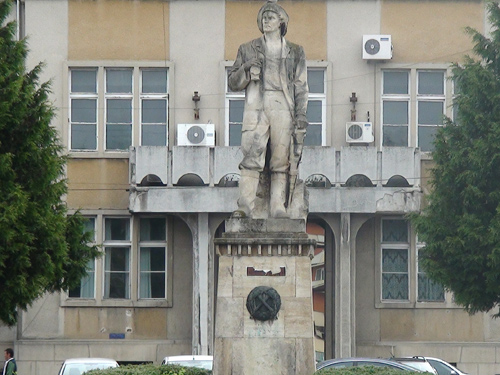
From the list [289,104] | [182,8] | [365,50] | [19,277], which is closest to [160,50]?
[182,8]

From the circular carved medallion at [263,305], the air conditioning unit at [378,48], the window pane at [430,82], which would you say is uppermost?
the air conditioning unit at [378,48]

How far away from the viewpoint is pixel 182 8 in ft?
120

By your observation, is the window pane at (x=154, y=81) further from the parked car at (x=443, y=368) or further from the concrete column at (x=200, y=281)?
the parked car at (x=443, y=368)

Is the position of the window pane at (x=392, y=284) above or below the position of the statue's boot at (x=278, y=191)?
below

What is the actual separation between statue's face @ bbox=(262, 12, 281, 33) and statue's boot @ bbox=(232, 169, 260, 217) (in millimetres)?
1969

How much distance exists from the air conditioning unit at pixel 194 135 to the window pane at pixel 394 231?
4807 mm

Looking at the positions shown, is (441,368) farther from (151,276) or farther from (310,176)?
(151,276)

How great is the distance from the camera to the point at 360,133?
117 feet

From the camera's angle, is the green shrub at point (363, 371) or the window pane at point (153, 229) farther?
the window pane at point (153, 229)

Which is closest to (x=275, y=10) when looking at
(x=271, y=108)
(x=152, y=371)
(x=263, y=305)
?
(x=271, y=108)

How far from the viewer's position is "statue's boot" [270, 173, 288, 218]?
1978 cm

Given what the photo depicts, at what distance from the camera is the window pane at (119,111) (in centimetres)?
3628

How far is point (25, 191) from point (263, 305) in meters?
8.52

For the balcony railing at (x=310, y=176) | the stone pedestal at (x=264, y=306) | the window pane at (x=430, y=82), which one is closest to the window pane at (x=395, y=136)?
the window pane at (x=430, y=82)
